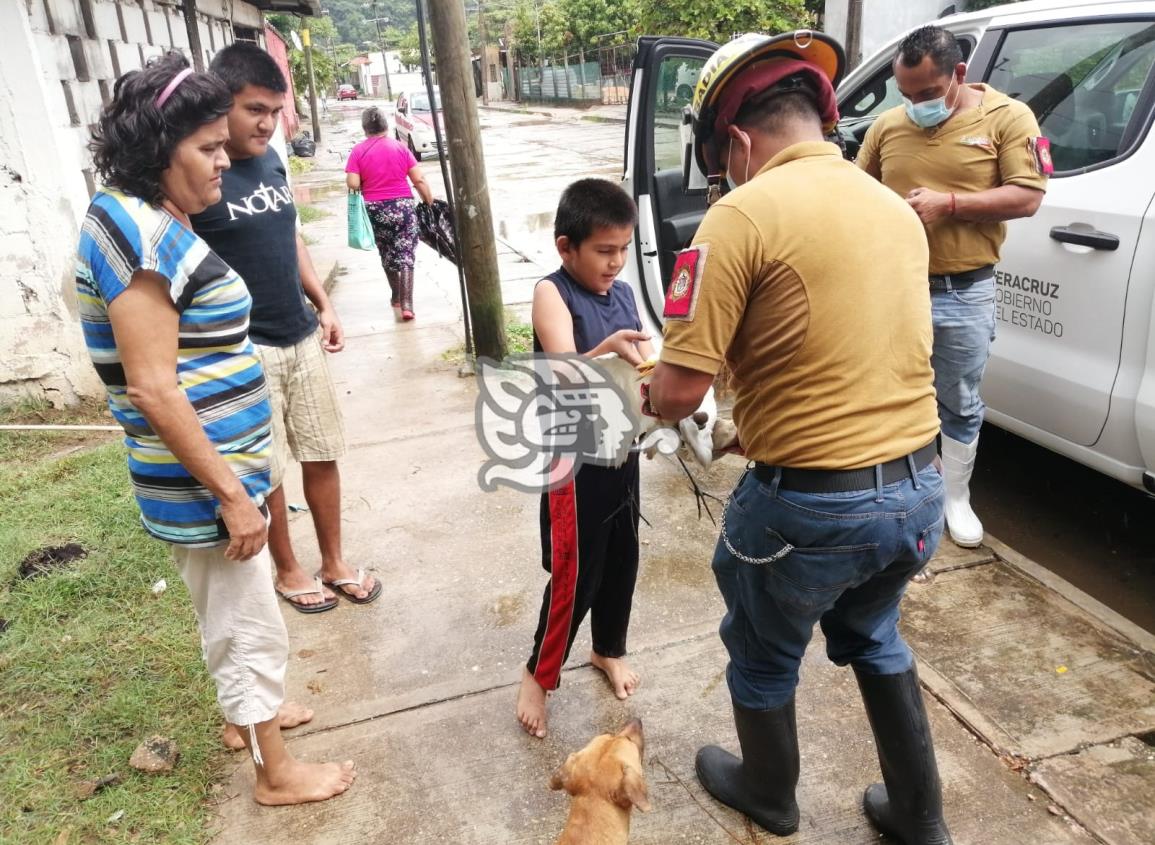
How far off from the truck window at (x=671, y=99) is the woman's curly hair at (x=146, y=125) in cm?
280

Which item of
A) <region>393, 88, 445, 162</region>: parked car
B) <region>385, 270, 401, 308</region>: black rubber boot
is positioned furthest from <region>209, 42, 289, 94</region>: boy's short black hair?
<region>393, 88, 445, 162</region>: parked car

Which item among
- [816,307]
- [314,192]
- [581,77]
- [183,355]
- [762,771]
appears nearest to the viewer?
[816,307]

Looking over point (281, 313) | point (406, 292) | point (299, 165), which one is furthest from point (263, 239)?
point (299, 165)

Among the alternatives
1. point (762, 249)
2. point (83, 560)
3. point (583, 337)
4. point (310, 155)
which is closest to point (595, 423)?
point (583, 337)

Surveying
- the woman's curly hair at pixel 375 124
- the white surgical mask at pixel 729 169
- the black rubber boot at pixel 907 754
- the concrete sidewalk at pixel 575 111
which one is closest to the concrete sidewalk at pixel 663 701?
the black rubber boot at pixel 907 754

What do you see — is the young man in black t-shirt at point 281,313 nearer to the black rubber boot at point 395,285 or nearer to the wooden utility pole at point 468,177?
the wooden utility pole at point 468,177

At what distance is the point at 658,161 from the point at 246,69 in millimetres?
2359

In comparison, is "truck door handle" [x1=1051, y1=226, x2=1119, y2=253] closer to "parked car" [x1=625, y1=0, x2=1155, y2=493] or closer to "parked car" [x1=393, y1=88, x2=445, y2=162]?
"parked car" [x1=625, y1=0, x2=1155, y2=493]

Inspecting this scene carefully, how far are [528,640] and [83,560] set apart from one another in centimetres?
188

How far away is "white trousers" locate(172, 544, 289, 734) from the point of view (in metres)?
2.00

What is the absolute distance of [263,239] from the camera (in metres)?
2.69

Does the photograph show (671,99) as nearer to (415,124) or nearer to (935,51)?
(935,51)

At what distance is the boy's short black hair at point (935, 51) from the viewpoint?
2.95 m

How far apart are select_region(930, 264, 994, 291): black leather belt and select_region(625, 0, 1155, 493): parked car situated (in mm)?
235
